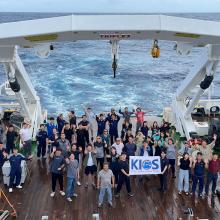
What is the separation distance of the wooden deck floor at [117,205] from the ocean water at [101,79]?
14.4 meters

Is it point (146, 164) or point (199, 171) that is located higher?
point (146, 164)

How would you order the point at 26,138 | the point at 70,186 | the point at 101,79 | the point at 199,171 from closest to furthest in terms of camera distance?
the point at 199,171, the point at 70,186, the point at 26,138, the point at 101,79

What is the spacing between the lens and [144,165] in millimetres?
11914

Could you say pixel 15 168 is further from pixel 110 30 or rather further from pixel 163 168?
pixel 110 30

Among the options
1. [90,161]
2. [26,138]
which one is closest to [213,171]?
[90,161]

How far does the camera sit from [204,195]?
38.6ft

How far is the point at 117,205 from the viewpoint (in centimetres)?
1132

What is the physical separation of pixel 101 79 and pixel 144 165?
26596mm

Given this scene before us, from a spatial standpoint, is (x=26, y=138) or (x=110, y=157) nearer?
(x=110, y=157)

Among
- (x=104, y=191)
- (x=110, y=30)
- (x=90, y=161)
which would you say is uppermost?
(x=110, y=30)

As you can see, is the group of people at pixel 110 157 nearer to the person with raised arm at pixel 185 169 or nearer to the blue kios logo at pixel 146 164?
the person with raised arm at pixel 185 169

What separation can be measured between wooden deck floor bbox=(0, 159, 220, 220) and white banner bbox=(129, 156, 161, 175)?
2.25 ft

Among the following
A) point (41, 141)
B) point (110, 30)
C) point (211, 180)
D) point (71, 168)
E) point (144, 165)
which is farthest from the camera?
point (41, 141)

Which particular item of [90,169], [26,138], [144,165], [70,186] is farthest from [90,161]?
[26,138]
